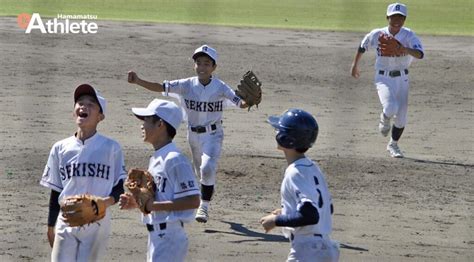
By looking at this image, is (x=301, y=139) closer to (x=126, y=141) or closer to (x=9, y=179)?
(x=9, y=179)

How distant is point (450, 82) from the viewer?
1655 cm

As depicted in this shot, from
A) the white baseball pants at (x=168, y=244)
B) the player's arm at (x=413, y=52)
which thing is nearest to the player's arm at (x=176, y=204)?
the white baseball pants at (x=168, y=244)

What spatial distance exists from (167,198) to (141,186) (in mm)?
141

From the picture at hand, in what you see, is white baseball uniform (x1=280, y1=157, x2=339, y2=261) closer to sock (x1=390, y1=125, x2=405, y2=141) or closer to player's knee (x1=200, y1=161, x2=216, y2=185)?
player's knee (x1=200, y1=161, x2=216, y2=185)

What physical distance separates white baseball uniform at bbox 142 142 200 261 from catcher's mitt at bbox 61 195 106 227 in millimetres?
270

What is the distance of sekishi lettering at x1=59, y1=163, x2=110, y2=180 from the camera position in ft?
19.3

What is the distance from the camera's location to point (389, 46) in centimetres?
1163

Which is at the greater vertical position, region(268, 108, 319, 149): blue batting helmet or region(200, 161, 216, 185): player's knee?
region(200, 161, 216, 185): player's knee

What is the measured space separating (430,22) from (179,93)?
49.0 feet

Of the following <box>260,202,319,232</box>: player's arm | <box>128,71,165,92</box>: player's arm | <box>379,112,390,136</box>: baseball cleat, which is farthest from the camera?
<box>379,112,390,136</box>: baseball cleat

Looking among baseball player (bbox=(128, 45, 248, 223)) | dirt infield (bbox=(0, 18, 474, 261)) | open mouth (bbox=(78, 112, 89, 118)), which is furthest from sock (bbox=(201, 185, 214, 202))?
open mouth (bbox=(78, 112, 89, 118))

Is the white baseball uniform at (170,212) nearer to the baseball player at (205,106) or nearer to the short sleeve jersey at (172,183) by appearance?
the short sleeve jersey at (172,183)

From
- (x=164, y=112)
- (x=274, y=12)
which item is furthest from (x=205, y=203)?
(x=274, y=12)

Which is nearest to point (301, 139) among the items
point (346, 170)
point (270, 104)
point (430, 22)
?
point (346, 170)
